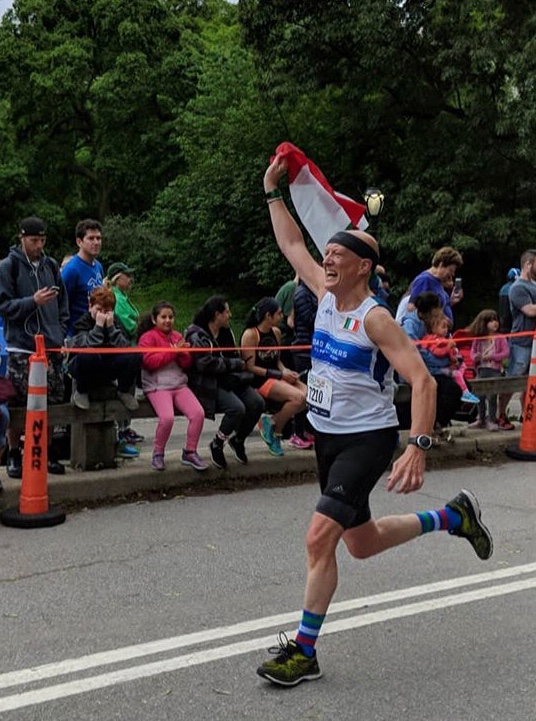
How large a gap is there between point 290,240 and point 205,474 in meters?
3.37

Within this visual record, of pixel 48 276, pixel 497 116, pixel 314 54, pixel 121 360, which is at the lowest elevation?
pixel 121 360

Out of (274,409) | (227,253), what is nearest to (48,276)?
(274,409)

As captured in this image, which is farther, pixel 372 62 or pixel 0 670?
pixel 372 62

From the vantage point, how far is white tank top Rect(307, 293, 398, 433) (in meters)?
4.16

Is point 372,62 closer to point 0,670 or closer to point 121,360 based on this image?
point 121,360

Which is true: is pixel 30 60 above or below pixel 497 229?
above

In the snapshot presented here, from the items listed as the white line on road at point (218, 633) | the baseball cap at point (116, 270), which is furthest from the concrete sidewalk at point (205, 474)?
the white line on road at point (218, 633)

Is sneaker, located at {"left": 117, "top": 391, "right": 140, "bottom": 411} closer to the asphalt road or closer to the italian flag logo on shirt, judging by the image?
the asphalt road

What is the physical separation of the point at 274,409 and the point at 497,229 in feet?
52.8

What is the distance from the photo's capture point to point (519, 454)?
936cm

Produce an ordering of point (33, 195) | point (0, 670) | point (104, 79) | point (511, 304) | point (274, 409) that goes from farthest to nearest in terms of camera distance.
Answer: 1. point (33, 195)
2. point (104, 79)
3. point (511, 304)
4. point (274, 409)
5. point (0, 670)

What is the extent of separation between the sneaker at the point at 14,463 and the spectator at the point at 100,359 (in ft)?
1.97

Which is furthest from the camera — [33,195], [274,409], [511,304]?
[33,195]

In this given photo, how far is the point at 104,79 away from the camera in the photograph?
115 feet
